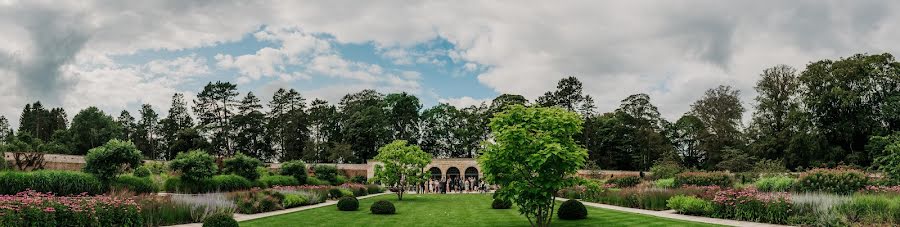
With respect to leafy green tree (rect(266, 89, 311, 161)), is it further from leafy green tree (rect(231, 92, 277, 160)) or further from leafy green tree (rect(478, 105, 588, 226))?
leafy green tree (rect(478, 105, 588, 226))

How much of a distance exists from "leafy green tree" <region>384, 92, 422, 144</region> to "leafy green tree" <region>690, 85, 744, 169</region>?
114 ft

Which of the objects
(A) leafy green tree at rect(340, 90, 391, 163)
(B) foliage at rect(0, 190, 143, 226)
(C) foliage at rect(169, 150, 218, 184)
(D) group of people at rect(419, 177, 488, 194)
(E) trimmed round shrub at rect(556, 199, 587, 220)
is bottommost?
(D) group of people at rect(419, 177, 488, 194)

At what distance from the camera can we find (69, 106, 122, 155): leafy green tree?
7738cm

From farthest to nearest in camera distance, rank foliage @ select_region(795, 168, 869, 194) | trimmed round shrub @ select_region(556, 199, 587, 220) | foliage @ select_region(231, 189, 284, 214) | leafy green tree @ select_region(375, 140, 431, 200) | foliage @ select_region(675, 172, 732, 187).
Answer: foliage @ select_region(675, 172, 732, 187)
leafy green tree @ select_region(375, 140, 431, 200)
foliage @ select_region(795, 168, 869, 194)
foliage @ select_region(231, 189, 284, 214)
trimmed round shrub @ select_region(556, 199, 587, 220)

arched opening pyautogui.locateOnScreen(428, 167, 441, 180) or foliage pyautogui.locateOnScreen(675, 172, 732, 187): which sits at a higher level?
foliage pyautogui.locateOnScreen(675, 172, 732, 187)

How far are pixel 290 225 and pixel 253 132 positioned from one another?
63948 millimetres

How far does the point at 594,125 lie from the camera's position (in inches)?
2756

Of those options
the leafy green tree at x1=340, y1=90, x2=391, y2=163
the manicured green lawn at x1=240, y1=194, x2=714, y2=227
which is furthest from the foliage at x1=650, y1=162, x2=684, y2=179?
the leafy green tree at x1=340, y1=90, x2=391, y2=163

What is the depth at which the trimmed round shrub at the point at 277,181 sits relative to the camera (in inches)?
1259

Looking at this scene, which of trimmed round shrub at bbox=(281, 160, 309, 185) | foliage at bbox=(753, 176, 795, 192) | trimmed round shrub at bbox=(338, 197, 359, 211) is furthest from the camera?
A: trimmed round shrub at bbox=(281, 160, 309, 185)

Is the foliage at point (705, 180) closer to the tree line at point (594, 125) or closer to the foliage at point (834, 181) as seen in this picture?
the foliage at point (834, 181)

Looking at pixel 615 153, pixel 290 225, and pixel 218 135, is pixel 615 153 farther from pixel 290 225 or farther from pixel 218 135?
pixel 290 225

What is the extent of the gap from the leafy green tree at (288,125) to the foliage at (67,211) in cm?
5871

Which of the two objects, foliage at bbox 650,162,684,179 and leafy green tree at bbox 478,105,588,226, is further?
foliage at bbox 650,162,684,179
